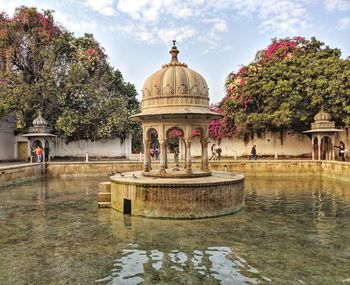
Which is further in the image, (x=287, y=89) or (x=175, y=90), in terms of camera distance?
(x=287, y=89)

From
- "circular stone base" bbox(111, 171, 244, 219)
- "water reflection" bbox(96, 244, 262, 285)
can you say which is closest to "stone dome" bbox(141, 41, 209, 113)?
"circular stone base" bbox(111, 171, 244, 219)

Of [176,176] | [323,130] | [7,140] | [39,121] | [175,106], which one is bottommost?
[176,176]

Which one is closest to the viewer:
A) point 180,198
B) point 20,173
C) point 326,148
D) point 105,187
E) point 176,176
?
point 180,198

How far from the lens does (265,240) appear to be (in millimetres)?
8734

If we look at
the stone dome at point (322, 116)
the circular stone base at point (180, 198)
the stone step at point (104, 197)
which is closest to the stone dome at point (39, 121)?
the stone step at point (104, 197)

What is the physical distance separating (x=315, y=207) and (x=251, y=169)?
451 inches

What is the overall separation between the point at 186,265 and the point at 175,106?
7073 mm

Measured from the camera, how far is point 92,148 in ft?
112

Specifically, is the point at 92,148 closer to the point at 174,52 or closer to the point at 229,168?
the point at 229,168

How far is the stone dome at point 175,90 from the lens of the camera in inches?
515

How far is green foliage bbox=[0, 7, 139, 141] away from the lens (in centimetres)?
2784

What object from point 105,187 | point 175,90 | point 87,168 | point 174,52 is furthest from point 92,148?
point 175,90

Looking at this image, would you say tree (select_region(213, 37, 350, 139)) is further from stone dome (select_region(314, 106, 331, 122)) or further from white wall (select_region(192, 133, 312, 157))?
white wall (select_region(192, 133, 312, 157))

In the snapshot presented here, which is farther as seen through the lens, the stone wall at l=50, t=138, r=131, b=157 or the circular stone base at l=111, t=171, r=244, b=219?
the stone wall at l=50, t=138, r=131, b=157
